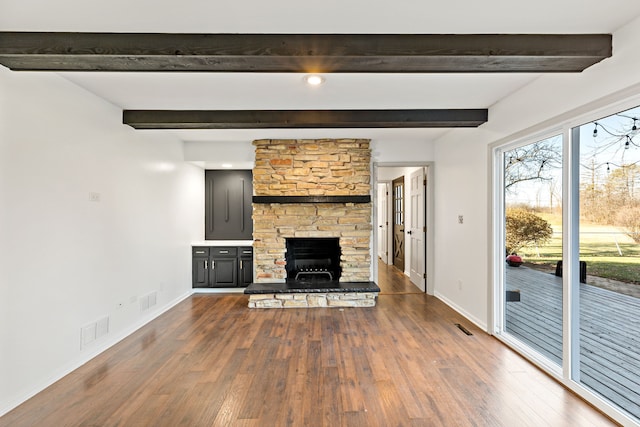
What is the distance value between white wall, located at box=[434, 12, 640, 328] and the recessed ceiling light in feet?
6.01

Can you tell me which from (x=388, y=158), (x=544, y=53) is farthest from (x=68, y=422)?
(x=388, y=158)

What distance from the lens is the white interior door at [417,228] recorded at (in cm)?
527

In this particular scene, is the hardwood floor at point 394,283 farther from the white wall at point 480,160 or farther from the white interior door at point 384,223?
the white interior door at point 384,223

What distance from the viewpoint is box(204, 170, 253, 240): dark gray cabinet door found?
570cm

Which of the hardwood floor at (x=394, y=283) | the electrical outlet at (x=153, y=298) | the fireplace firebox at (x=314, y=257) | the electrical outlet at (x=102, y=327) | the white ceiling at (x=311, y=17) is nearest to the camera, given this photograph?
the white ceiling at (x=311, y=17)

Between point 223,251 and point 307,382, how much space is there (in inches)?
125

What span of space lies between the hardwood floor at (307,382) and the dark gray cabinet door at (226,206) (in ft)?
7.09

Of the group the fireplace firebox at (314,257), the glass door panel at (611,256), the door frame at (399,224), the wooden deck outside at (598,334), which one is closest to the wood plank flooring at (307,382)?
the wooden deck outside at (598,334)

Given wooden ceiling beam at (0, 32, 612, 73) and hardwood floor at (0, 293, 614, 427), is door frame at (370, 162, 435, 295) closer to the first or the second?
hardwood floor at (0, 293, 614, 427)

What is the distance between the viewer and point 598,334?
2549 millimetres

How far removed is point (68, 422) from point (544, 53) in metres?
3.85

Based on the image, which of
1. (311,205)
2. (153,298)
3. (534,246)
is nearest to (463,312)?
(534,246)

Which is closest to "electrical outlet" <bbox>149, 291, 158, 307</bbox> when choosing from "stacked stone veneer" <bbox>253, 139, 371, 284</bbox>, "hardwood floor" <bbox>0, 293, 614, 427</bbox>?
"hardwood floor" <bbox>0, 293, 614, 427</bbox>

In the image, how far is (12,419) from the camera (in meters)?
2.10
